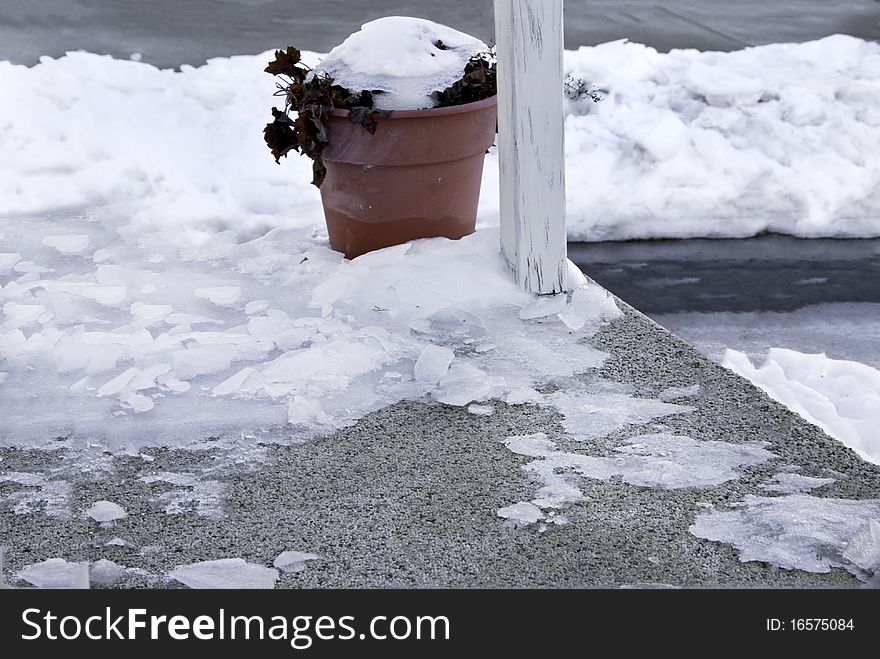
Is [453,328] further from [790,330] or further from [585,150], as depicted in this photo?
[585,150]

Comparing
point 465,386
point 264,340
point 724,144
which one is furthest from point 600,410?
point 724,144

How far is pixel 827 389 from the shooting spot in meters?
3.21

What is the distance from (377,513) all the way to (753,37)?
5514mm

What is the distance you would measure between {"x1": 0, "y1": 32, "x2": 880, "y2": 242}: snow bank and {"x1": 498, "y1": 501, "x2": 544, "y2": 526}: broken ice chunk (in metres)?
1.88

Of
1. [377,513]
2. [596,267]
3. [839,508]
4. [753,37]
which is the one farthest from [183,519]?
[753,37]

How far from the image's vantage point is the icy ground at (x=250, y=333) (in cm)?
225

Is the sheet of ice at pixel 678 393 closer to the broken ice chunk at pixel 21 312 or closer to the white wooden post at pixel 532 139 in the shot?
the white wooden post at pixel 532 139

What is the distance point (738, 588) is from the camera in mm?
1857

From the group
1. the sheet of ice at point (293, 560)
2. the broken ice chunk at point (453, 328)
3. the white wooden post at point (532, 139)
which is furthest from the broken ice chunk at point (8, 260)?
the sheet of ice at point (293, 560)

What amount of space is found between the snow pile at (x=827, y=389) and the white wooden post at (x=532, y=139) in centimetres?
70

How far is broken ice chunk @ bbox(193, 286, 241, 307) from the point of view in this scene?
123 inches

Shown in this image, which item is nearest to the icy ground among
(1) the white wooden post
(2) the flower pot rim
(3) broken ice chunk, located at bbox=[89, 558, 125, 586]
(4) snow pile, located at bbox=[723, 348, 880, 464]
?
(3) broken ice chunk, located at bbox=[89, 558, 125, 586]

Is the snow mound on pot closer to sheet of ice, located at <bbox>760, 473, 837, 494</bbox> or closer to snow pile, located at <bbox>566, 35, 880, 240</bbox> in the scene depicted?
snow pile, located at <bbox>566, 35, 880, 240</bbox>

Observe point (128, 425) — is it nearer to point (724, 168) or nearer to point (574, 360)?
point (574, 360)
